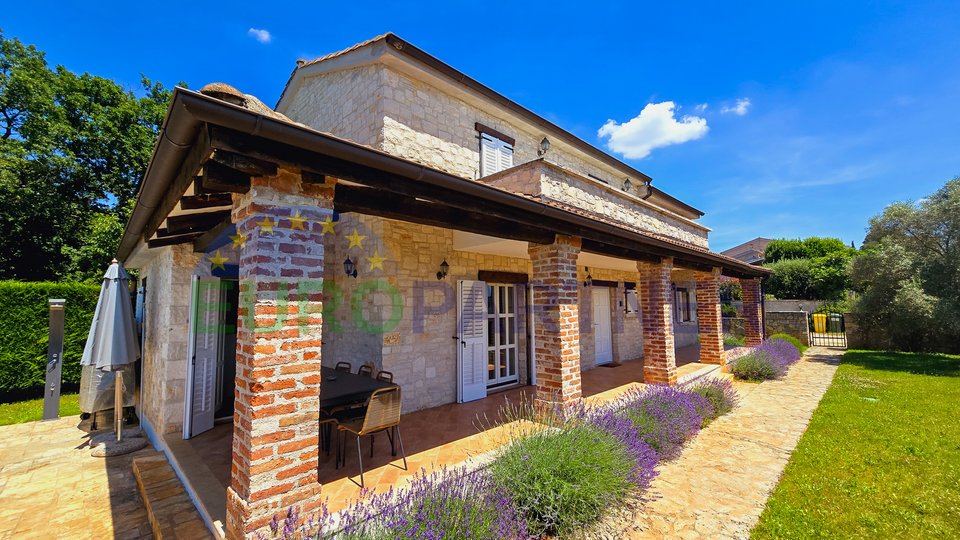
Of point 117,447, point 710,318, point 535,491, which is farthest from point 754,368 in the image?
point 117,447

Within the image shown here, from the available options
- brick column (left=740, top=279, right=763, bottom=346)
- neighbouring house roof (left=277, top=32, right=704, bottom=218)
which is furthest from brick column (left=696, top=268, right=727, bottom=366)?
neighbouring house roof (left=277, top=32, right=704, bottom=218)

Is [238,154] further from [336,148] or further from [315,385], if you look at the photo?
[315,385]

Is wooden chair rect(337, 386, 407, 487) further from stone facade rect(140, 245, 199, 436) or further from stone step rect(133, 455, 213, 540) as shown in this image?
stone facade rect(140, 245, 199, 436)

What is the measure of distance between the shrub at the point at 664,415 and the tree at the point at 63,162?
17.1 meters

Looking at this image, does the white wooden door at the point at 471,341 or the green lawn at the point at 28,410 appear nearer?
the white wooden door at the point at 471,341

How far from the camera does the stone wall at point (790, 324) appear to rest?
51.1 ft

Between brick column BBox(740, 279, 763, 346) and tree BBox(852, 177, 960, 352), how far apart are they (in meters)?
4.44

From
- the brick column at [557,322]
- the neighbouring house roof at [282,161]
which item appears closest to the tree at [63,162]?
the neighbouring house roof at [282,161]

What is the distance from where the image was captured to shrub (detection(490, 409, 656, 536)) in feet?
10.7

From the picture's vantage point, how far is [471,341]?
6.86 meters

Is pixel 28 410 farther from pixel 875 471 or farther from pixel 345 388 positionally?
pixel 875 471

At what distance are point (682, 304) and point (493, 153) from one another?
11.0 meters

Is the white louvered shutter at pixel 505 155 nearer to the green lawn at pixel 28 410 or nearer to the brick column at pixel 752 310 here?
the brick column at pixel 752 310

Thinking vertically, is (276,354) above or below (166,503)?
above
